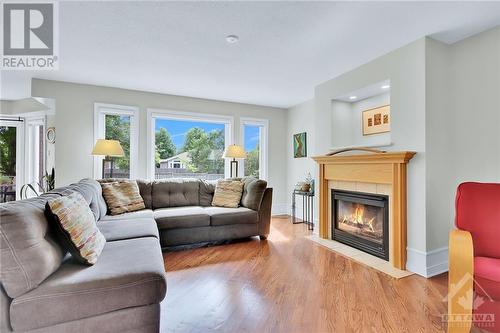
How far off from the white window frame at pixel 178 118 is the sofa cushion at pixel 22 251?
9.93 feet

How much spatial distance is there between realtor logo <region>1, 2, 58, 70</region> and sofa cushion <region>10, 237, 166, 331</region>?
2077 millimetres

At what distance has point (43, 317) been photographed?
4.09 feet

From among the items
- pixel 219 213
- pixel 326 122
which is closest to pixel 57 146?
pixel 219 213

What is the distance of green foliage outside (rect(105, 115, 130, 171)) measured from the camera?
4195mm

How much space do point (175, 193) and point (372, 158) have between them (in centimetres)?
281

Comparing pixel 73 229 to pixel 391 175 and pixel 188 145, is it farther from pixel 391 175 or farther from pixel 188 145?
pixel 188 145

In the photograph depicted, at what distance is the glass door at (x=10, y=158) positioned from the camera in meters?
4.94

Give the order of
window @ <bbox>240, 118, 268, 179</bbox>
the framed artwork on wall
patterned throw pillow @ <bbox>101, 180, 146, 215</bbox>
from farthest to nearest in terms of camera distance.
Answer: window @ <bbox>240, 118, 268, 179</bbox>
the framed artwork on wall
patterned throw pillow @ <bbox>101, 180, 146, 215</bbox>

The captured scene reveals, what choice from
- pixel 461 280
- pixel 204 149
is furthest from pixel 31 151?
pixel 461 280

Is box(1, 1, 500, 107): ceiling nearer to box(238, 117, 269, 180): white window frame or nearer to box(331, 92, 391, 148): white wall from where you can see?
box(331, 92, 391, 148): white wall

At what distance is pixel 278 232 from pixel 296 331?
2492 mm

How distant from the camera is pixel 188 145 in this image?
15.8ft

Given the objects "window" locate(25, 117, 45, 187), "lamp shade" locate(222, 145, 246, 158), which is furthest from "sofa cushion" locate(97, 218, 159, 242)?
"window" locate(25, 117, 45, 187)

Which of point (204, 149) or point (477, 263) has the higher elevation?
point (204, 149)
